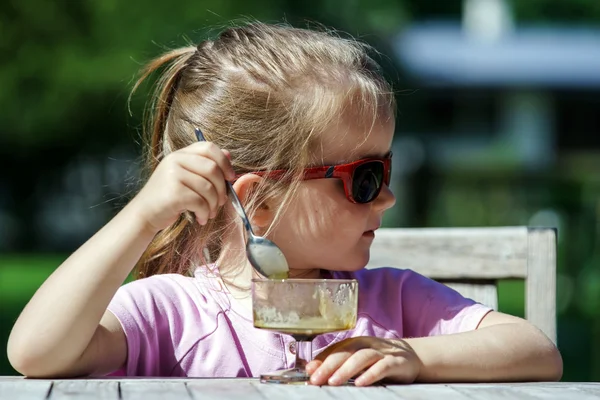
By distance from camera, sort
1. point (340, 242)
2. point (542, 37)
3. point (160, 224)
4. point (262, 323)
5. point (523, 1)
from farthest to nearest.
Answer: point (523, 1) < point (542, 37) < point (340, 242) < point (160, 224) < point (262, 323)

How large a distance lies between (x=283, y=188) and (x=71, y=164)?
15.1m

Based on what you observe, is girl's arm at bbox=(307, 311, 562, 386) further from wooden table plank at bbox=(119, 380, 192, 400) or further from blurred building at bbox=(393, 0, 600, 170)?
blurred building at bbox=(393, 0, 600, 170)

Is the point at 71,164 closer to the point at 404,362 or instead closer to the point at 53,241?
the point at 53,241

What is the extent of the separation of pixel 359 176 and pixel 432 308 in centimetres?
37

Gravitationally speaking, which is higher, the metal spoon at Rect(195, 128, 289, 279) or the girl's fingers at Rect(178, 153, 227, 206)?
the girl's fingers at Rect(178, 153, 227, 206)

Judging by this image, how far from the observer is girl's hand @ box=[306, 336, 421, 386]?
1.66 meters

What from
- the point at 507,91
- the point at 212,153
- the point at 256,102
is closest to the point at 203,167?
the point at 212,153

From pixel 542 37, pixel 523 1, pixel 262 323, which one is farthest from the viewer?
pixel 523 1

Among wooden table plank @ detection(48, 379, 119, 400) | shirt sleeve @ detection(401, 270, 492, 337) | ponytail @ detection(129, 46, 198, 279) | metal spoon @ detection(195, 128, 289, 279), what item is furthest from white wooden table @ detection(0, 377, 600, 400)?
ponytail @ detection(129, 46, 198, 279)

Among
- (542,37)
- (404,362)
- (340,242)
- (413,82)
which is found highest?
(542,37)

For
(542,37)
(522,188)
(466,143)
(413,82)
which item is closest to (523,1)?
(542,37)

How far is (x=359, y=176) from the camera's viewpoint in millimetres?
2125

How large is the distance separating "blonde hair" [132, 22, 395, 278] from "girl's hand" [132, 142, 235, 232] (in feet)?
1.22

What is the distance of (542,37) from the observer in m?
23.6
